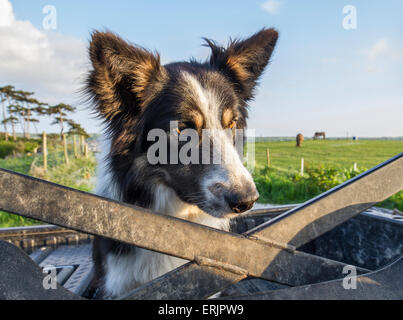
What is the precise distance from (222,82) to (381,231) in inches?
73.3

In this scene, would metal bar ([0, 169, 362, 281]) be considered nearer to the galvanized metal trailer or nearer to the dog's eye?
the galvanized metal trailer

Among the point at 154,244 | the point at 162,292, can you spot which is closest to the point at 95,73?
the point at 154,244

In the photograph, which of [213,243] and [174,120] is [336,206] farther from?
[174,120]

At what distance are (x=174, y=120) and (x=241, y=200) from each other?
0.83 meters

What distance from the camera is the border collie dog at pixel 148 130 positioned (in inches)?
76.9

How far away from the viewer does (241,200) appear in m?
1.69

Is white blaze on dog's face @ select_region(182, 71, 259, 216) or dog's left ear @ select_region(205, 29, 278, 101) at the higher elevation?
dog's left ear @ select_region(205, 29, 278, 101)

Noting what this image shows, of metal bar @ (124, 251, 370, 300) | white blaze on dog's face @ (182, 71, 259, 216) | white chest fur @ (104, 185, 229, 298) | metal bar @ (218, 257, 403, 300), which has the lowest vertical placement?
white chest fur @ (104, 185, 229, 298)

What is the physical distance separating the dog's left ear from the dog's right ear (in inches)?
25.6

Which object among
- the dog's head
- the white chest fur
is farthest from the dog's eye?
the white chest fur

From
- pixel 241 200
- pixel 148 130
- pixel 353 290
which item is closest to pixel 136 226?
pixel 241 200

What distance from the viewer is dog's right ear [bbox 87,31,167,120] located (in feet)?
6.10

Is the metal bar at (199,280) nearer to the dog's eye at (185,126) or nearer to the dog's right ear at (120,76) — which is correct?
the dog's eye at (185,126)
